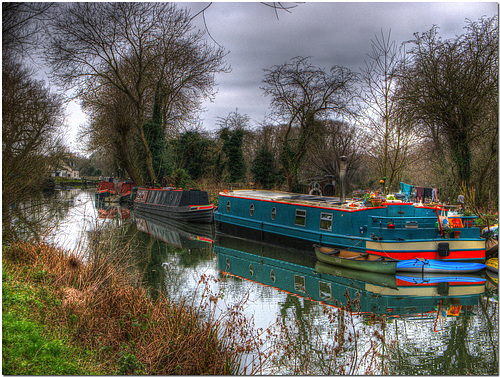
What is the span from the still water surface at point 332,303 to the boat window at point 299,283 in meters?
0.04

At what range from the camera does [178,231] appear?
19547mm

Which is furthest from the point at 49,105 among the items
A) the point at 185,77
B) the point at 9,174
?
the point at 185,77

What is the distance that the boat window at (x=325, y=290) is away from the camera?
912 centimetres

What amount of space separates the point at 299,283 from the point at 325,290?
81 centimetres

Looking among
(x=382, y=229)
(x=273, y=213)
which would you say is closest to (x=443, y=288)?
(x=382, y=229)

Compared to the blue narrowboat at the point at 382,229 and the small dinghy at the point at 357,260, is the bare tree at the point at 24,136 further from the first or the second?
the blue narrowboat at the point at 382,229

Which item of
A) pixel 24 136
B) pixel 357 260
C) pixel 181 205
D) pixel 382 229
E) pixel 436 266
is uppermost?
pixel 24 136

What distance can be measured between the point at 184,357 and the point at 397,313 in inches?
196

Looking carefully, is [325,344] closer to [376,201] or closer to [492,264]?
[376,201]

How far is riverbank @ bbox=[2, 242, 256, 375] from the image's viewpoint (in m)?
4.40

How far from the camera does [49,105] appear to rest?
8.80 metres

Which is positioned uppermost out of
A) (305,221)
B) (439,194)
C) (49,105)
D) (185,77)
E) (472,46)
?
(185,77)

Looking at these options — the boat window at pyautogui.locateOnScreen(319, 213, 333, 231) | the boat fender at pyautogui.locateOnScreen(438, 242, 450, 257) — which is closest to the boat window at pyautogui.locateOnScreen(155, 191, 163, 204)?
the boat window at pyautogui.locateOnScreen(319, 213, 333, 231)

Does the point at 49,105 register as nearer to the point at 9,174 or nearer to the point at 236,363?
the point at 9,174
